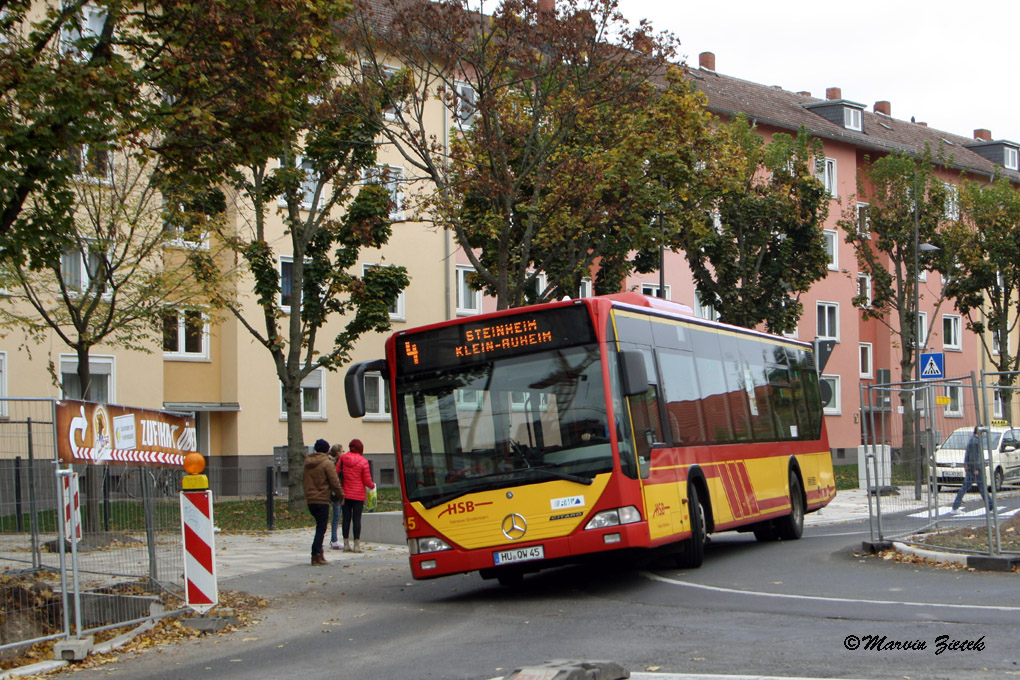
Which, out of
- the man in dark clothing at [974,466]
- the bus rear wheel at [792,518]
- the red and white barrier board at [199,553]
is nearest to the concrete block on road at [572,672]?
the red and white barrier board at [199,553]

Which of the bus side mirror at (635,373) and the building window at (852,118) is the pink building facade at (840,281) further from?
the bus side mirror at (635,373)

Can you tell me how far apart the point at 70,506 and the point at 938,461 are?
10213mm

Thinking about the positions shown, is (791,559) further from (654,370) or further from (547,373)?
(547,373)

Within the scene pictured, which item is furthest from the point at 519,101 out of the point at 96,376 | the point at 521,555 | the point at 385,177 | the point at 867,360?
the point at 867,360

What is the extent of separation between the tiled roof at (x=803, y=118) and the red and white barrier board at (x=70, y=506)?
44432mm

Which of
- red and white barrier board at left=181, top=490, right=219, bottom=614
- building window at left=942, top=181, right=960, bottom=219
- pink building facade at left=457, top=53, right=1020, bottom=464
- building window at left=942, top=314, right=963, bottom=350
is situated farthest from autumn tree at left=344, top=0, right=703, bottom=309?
building window at left=942, top=314, right=963, bottom=350

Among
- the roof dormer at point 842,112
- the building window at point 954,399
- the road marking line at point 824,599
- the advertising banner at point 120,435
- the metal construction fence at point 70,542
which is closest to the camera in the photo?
the metal construction fence at point 70,542

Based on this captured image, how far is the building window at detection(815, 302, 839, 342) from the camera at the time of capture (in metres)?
58.5

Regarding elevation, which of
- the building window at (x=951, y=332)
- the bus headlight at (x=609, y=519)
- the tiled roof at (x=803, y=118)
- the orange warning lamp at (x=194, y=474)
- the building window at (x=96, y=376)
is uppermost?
the tiled roof at (x=803, y=118)

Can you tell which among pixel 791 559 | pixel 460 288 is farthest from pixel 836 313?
pixel 791 559

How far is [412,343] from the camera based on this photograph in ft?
46.3

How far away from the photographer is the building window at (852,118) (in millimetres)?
64562

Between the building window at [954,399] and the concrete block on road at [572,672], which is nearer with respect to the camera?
the concrete block on road at [572,672]

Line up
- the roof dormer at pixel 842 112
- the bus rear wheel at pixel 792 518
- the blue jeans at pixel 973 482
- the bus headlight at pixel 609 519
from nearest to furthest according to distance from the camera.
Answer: the bus headlight at pixel 609 519, the blue jeans at pixel 973 482, the bus rear wheel at pixel 792 518, the roof dormer at pixel 842 112
